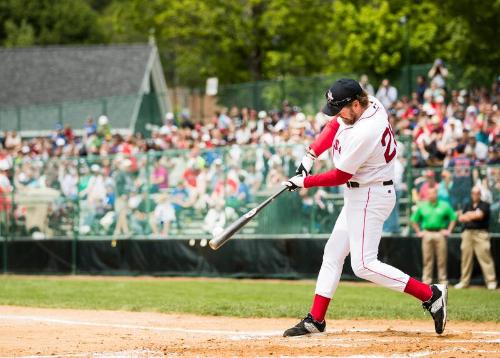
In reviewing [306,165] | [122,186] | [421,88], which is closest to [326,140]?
[306,165]

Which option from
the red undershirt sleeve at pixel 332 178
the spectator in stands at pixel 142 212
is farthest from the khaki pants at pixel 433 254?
the red undershirt sleeve at pixel 332 178

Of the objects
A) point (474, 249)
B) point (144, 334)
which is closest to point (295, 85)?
point (474, 249)

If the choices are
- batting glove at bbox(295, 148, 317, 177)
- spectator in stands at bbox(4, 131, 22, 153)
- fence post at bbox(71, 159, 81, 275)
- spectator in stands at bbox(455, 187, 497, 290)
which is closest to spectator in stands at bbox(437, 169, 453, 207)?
spectator in stands at bbox(455, 187, 497, 290)

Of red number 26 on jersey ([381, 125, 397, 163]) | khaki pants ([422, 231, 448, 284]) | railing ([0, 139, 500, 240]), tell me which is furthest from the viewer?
railing ([0, 139, 500, 240])

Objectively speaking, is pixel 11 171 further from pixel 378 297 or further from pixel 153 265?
pixel 378 297

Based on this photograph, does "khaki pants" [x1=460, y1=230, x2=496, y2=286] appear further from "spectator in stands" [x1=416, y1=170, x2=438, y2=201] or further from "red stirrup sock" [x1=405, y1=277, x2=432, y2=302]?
"red stirrup sock" [x1=405, y1=277, x2=432, y2=302]

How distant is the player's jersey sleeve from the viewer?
8.18 m

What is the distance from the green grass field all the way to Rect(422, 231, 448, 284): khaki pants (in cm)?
77

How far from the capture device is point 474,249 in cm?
1620

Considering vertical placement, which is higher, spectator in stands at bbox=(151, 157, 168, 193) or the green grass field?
spectator in stands at bbox=(151, 157, 168, 193)

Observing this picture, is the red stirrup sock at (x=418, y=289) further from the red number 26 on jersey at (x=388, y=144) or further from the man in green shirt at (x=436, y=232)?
the man in green shirt at (x=436, y=232)

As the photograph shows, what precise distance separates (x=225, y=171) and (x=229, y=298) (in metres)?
4.71

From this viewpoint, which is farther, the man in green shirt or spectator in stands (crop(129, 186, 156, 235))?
spectator in stands (crop(129, 186, 156, 235))

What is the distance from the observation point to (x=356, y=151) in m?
8.17
